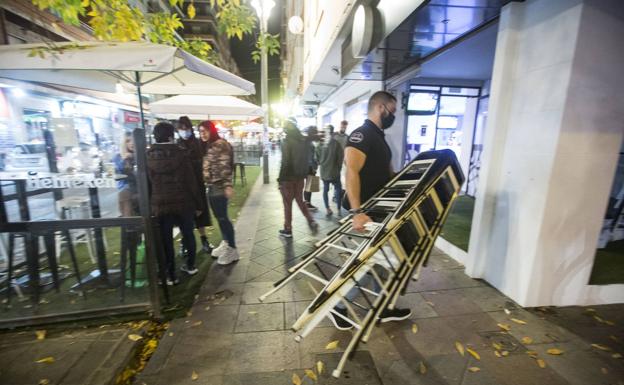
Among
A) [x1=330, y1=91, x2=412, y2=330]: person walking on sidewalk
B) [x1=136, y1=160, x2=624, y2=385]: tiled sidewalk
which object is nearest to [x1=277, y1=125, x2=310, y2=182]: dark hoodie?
[x1=136, y1=160, x2=624, y2=385]: tiled sidewalk

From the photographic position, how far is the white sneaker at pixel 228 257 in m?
4.20

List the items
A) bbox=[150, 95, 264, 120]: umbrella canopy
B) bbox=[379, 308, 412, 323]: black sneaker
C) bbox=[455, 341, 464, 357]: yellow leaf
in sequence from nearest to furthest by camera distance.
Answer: bbox=[455, 341, 464, 357]: yellow leaf
bbox=[379, 308, 412, 323]: black sneaker
bbox=[150, 95, 264, 120]: umbrella canopy

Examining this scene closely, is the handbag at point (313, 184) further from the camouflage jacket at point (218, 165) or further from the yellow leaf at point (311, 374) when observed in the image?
the yellow leaf at point (311, 374)

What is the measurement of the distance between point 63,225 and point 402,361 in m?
3.34

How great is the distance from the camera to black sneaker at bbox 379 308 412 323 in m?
2.90

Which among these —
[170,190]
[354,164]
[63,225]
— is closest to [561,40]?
[354,164]

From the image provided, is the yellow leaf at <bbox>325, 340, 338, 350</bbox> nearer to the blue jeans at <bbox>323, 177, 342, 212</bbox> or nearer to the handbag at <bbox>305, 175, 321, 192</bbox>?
the handbag at <bbox>305, 175, 321, 192</bbox>

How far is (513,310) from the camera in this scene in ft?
10.1

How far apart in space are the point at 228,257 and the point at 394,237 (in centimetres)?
280

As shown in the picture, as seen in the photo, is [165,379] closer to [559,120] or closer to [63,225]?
[63,225]

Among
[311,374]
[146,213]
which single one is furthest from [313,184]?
[311,374]

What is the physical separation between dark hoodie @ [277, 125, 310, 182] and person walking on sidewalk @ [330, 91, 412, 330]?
2.33 m

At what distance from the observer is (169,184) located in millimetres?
3275

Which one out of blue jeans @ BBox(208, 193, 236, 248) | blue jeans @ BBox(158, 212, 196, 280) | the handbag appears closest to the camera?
blue jeans @ BBox(158, 212, 196, 280)
